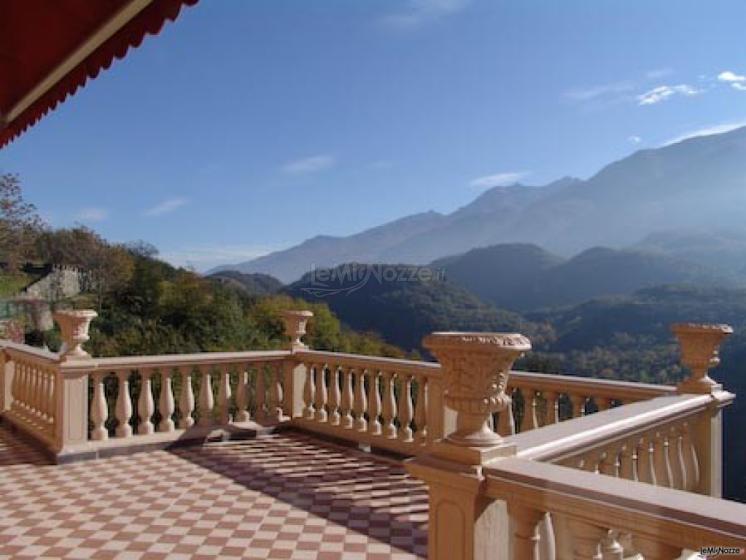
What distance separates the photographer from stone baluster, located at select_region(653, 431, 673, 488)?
276cm

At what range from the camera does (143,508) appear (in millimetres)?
4062

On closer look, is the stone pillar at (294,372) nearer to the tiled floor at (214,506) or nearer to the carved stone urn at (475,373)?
the tiled floor at (214,506)

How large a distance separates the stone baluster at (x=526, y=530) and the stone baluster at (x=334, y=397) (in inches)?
172

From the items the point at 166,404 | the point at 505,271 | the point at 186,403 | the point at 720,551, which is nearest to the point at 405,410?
the point at 186,403

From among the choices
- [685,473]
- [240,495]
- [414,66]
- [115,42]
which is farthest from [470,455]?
[414,66]

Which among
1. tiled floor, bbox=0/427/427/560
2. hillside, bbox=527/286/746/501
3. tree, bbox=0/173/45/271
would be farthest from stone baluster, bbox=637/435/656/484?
tree, bbox=0/173/45/271

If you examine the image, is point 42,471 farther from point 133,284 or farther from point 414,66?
point 133,284

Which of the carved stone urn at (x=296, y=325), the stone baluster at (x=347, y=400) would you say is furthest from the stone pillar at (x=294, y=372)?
the stone baluster at (x=347, y=400)

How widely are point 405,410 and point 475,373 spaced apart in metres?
3.69

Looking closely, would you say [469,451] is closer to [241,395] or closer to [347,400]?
[347,400]

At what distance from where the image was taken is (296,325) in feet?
21.8

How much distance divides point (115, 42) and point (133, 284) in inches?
758

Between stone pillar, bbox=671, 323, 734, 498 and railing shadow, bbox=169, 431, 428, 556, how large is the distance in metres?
1.65

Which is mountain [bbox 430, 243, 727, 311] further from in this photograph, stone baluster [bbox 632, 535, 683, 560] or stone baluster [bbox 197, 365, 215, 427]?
stone baluster [bbox 632, 535, 683, 560]
